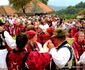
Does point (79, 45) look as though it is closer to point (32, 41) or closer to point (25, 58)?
point (32, 41)

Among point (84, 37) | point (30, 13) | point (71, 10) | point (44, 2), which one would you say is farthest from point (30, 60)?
point (44, 2)

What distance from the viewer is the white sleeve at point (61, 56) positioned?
5.41 meters

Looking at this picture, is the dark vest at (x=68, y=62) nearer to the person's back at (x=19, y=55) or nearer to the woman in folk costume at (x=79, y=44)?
the person's back at (x=19, y=55)

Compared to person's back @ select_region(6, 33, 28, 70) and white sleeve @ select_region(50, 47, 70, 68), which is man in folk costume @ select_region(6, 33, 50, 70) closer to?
person's back @ select_region(6, 33, 28, 70)

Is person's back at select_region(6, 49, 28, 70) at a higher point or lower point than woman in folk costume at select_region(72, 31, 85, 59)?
higher

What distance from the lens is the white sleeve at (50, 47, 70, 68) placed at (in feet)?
17.7

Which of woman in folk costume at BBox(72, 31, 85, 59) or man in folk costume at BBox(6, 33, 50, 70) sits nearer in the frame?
man in folk costume at BBox(6, 33, 50, 70)

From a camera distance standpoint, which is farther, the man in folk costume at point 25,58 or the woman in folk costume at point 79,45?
the woman in folk costume at point 79,45

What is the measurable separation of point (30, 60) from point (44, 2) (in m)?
115

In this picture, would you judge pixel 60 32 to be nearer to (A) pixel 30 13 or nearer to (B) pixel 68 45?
(B) pixel 68 45

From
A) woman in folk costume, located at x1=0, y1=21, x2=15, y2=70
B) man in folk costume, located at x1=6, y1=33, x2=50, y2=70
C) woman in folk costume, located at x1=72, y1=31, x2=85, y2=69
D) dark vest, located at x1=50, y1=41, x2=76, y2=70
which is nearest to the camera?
man in folk costume, located at x1=6, y1=33, x2=50, y2=70

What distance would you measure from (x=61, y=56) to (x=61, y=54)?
0.04m

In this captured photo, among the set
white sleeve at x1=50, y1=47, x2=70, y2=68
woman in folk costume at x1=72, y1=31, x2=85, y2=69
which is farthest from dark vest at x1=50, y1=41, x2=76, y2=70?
woman in folk costume at x1=72, y1=31, x2=85, y2=69

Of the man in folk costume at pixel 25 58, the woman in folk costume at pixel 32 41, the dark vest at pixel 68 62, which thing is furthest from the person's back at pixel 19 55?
the woman in folk costume at pixel 32 41
